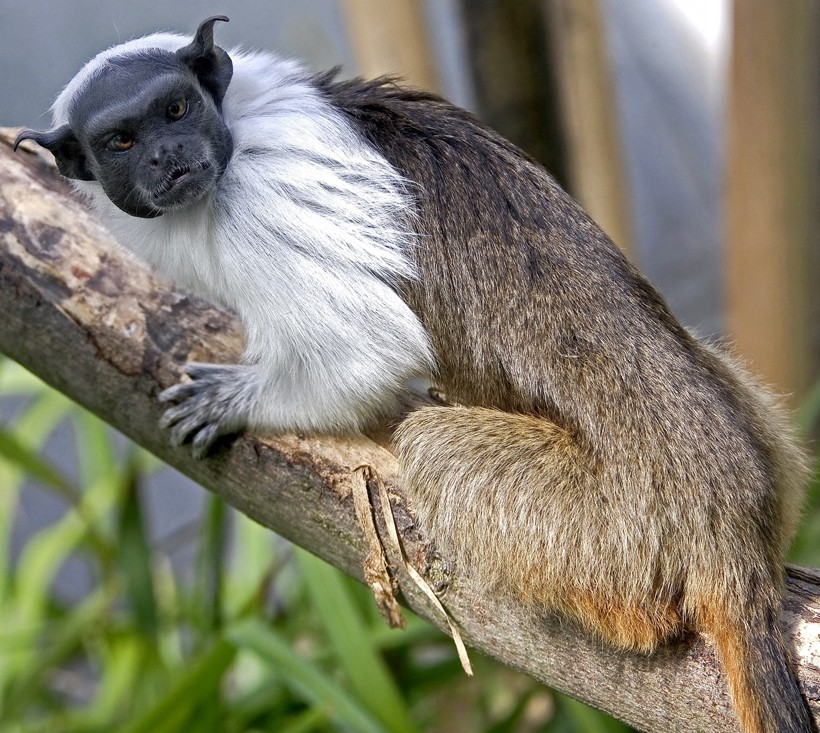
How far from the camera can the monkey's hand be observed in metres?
2.07

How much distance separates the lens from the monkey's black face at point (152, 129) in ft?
6.42

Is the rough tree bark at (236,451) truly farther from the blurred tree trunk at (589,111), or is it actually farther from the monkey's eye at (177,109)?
the blurred tree trunk at (589,111)

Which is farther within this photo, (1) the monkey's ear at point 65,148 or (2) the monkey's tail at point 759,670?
(1) the monkey's ear at point 65,148

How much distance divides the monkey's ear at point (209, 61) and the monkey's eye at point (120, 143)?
0.71 feet

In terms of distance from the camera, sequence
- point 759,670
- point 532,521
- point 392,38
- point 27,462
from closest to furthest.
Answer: point 759,670 < point 532,521 < point 27,462 < point 392,38

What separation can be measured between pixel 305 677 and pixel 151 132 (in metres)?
1.33

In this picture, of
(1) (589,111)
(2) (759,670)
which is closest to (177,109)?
(1) (589,111)

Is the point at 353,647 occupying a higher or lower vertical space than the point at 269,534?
higher

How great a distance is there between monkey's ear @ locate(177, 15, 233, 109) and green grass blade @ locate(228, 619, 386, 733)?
129 centimetres

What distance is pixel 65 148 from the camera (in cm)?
208

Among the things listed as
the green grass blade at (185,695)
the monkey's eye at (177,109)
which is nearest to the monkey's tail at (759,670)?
the green grass blade at (185,695)

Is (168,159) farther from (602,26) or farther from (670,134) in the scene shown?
(670,134)

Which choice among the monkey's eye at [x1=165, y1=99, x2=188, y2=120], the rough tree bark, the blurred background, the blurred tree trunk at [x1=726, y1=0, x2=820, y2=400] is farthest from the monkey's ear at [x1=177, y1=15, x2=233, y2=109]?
the blurred tree trunk at [x1=726, y1=0, x2=820, y2=400]

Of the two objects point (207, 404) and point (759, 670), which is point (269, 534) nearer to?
point (207, 404)
